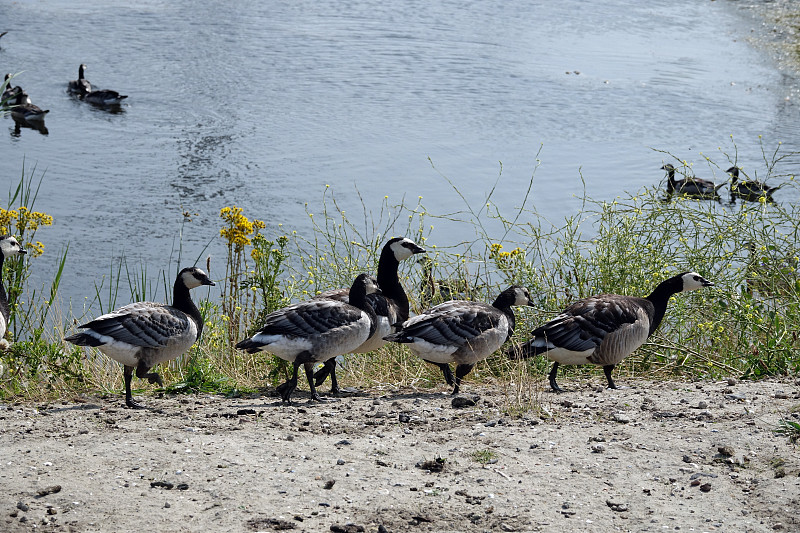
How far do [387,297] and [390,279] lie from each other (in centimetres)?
19

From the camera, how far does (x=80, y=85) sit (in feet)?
73.2

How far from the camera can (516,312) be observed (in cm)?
1047

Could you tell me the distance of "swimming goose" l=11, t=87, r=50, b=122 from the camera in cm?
1995

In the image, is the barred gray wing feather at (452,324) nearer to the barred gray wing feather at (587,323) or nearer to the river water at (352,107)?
the barred gray wing feather at (587,323)

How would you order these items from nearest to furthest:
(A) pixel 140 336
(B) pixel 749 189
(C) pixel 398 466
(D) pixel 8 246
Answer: (C) pixel 398 466 → (A) pixel 140 336 → (D) pixel 8 246 → (B) pixel 749 189

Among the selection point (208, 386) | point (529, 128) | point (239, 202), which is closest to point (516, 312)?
point (208, 386)

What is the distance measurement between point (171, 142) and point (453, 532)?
15.4m

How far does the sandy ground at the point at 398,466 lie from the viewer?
5.40 meters

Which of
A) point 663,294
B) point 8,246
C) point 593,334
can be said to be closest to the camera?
point 593,334

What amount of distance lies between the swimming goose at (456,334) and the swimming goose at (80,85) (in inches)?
627

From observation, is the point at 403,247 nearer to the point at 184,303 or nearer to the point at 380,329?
the point at 380,329

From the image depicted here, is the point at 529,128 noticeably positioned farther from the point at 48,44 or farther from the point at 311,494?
the point at 311,494

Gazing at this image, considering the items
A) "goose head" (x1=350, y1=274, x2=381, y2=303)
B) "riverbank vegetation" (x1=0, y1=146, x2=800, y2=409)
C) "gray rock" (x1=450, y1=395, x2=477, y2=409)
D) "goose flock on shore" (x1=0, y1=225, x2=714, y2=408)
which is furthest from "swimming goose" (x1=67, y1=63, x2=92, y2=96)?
"gray rock" (x1=450, y1=395, x2=477, y2=409)

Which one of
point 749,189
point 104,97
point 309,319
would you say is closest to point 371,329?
point 309,319
